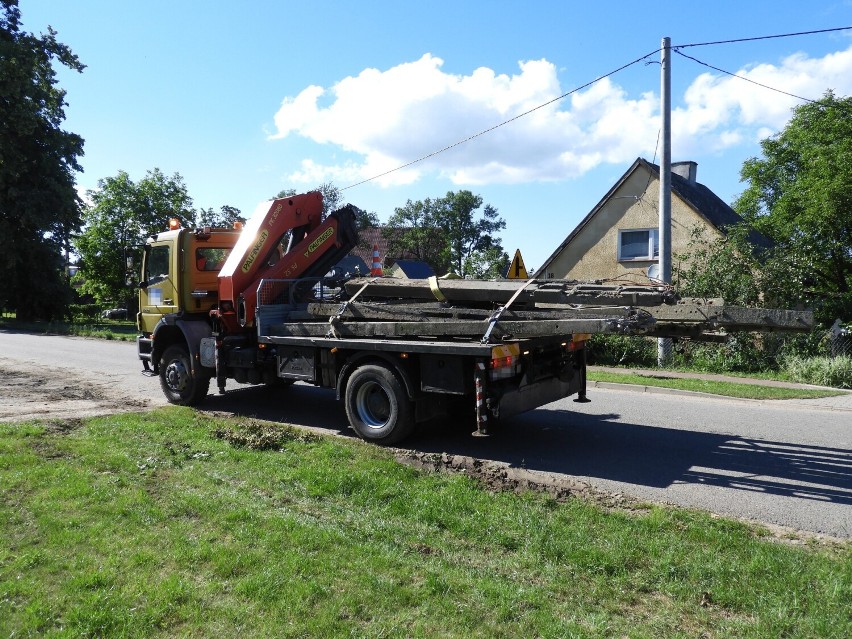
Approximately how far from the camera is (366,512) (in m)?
4.95

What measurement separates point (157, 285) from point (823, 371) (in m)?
12.2

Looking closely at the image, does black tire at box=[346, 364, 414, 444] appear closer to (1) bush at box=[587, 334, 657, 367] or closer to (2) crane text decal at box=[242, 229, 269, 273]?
(2) crane text decal at box=[242, 229, 269, 273]

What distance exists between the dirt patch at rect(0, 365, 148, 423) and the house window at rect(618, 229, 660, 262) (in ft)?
57.4

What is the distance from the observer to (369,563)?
3.96 meters

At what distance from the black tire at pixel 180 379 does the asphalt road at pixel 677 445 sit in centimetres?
32

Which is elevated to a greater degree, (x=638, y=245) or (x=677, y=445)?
(x=638, y=245)

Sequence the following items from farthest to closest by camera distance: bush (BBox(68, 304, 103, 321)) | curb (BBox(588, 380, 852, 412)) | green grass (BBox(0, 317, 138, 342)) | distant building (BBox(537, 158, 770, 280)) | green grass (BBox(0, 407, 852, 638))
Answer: bush (BBox(68, 304, 103, 321))
green grass (BBox(0, 317, 138, 342))
distant building (BBox(537, 158, 770, 280))
curb (BBox(588, 380, 852, 412))
green grass (BBox(0, 407, 852, 638))

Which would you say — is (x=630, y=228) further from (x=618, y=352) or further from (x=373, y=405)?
(x=373, y=405)

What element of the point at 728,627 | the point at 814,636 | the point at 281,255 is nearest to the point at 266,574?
the point at 728,627

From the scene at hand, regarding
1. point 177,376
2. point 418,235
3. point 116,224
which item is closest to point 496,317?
point 177,376

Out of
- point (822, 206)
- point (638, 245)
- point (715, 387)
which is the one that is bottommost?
point (715, 387)

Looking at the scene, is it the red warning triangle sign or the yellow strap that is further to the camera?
the red warning triangle sign

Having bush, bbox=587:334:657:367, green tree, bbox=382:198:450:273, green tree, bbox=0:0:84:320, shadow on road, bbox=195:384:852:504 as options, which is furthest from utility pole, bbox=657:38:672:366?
green tree, bbox=382:198:450:273

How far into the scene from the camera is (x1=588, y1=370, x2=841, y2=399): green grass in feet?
36.6
